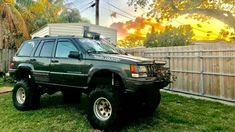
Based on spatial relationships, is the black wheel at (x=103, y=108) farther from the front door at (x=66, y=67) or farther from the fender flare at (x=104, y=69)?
the front door at (x=66, y=67)

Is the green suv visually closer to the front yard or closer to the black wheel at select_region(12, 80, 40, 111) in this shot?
the black wheel at select_region(12, 80, 40, 111)

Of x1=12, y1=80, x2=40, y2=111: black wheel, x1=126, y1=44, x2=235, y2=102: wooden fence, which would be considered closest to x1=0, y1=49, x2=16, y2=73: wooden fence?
x1=12, y1=80, x2=40, y2=111: black wheel

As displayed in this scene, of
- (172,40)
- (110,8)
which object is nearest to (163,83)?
(172,40)

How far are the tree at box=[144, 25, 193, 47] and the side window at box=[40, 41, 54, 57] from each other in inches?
583

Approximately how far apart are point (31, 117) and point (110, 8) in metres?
29.4

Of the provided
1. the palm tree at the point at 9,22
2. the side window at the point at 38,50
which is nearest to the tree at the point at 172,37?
the palm tree at the point at 9,22

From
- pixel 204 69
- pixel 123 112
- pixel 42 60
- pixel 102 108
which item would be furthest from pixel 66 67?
pixel 204 69

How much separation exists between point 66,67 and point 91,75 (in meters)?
0.92

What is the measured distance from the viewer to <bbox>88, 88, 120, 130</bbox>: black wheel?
219 inches

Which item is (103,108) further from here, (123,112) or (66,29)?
(66,29)

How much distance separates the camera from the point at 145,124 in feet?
20.3

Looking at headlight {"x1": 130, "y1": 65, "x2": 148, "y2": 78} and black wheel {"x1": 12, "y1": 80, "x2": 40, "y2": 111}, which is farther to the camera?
black wheel {"x1": 12, "y1": 80, "x2": 40, "y2": 111}

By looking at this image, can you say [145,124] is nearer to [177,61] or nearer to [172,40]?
[177,61]

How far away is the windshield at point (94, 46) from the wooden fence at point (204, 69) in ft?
12.5
